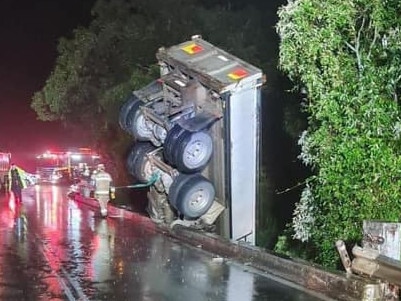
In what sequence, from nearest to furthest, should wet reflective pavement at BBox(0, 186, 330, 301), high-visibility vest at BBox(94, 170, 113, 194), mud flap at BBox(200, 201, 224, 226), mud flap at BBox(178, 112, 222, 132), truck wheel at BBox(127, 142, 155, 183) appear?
wet reflective pavement at BBox(0, 186, 330, 301)
mud flap at BBox(178, 112, 222, 132)
mud flap at BBox(200, 201, 224, 226)
truck wheel at BBox(127, 142, 155, 183)
high-visibility vest at BBox(94, 170, 113, 194)

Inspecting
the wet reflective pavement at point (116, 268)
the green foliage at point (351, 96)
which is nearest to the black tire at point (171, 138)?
the wet reflective pavement at point (116, 268)

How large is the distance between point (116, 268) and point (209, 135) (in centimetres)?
359

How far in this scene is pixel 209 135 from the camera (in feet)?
44.8

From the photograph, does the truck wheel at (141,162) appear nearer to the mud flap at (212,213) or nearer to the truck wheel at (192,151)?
the truck wheel at (192,151)

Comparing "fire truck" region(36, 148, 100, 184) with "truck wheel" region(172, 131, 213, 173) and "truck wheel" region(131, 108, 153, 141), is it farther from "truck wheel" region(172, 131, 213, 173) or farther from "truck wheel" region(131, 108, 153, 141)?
"truck wheel" region(172, 131, 213, 173)

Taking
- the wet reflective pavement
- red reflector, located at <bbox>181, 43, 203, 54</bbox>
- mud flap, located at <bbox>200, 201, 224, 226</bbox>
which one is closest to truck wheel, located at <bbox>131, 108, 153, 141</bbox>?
red reflector, located at <bbox>181, 43, 203, 54</bbox>

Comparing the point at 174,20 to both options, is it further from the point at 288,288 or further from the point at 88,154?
the point at 288,288

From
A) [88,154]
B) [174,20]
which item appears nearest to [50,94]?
[88,154]

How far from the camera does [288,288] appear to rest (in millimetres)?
9547

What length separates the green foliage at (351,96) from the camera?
376 inches

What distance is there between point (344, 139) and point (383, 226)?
1.71 metres

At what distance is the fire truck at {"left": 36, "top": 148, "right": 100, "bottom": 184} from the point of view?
35.7 meters

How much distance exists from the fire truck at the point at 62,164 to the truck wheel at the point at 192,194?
21.1 meters

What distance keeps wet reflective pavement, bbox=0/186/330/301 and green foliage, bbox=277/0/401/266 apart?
159cm
